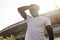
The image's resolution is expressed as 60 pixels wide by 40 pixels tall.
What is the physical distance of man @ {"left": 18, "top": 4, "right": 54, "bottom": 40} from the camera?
1.31 metres

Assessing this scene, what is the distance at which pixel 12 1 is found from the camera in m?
1.56

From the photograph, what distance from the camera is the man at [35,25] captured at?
131cm

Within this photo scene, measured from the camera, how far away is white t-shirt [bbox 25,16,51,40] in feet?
4.35

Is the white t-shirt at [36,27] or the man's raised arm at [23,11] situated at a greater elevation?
the man's raised arm at [23,11]

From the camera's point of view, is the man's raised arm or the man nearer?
the man

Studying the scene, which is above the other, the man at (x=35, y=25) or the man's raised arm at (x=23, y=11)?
the man's raised arm at (x=23, y=11)

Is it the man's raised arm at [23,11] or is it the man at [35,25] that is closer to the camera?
the man at [35,25]

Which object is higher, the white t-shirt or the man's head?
the man's head

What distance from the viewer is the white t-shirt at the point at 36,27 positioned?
1.33 metres

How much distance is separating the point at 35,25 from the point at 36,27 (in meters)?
0.02

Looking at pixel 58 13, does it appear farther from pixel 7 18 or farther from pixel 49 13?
pixel 7 18

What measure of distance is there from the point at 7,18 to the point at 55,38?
22.6 inches

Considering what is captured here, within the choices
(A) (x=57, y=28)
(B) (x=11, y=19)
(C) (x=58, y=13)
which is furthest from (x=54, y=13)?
(B) (x=11, y=19)

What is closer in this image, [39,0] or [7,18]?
[39,0]
